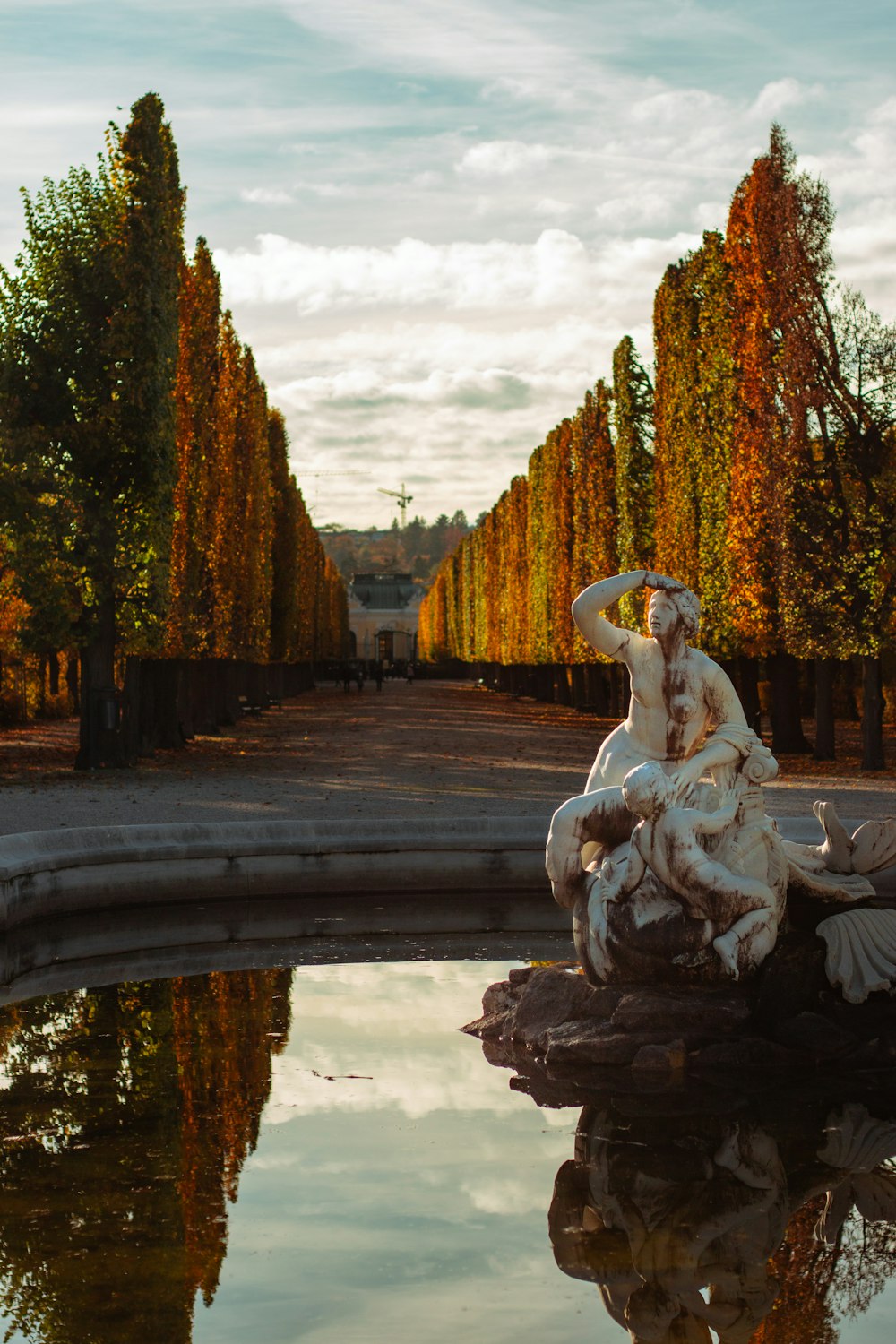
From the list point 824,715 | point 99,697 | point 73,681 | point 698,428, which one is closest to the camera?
point 99,697

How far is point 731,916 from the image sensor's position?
6.78 meters

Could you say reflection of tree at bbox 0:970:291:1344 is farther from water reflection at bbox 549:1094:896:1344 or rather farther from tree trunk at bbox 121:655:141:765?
tree trunk at bbox 121:655:141:765

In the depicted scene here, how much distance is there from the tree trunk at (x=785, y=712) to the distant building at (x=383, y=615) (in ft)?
344

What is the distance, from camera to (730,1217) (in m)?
4.88

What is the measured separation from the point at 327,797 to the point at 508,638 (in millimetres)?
38285

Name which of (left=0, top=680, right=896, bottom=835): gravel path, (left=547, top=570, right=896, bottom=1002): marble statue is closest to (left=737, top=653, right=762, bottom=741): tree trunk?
(left=0, top=680, right=896, bottom=835): gravel path

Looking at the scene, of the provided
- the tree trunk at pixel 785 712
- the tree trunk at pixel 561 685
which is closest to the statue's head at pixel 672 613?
the tree trunk at pixel 785 712

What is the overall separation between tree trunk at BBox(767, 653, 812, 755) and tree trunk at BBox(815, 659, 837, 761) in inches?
56.0

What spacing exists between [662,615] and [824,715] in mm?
15484

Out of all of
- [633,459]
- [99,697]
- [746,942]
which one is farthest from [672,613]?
[633,459]

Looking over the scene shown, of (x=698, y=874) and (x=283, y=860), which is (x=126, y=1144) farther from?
(x=283, y=860)

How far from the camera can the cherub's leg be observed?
6.72 metres

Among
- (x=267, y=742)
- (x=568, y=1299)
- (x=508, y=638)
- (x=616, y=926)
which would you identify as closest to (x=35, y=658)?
(x=267, y=742)

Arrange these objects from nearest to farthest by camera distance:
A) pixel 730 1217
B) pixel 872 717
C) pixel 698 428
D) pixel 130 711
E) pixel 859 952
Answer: pixel 730 1217, pixel 859 952, pixel 872 717, pixel 130 711, pixel 698 428
